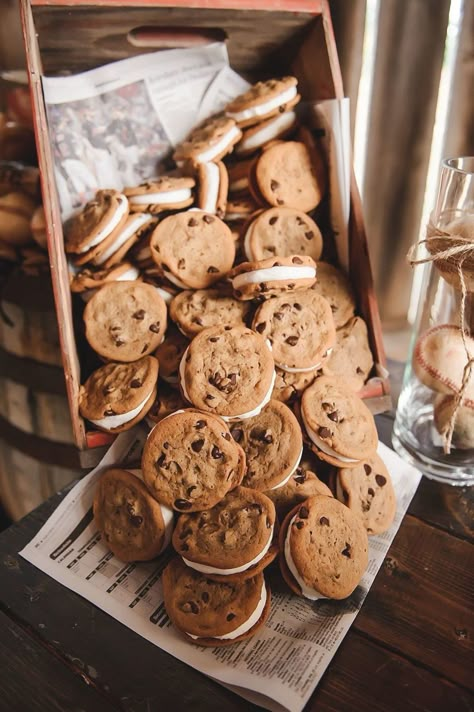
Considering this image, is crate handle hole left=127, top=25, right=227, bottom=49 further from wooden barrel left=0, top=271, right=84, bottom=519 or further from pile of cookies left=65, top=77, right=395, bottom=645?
wooden barrel left=0, top=271, right=84, bottom=519

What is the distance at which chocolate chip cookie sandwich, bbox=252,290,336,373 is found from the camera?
0.91m

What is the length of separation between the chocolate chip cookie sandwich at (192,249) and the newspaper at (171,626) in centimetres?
30

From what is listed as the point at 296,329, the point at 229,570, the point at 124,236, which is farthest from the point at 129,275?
the point at 229,570

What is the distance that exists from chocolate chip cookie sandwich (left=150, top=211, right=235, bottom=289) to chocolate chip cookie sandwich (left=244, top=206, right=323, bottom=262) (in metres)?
0.04

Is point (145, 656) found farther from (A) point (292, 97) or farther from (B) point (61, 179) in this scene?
(A) point (292, 97)

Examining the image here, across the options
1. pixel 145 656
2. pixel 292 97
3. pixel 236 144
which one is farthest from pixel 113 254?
pixel 145 656

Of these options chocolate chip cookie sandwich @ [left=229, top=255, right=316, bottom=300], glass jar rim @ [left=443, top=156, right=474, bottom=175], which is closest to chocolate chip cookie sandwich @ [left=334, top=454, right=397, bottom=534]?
chocolate chip cookie sandwich @ [left=229, top=255, right=316, bottom=300]

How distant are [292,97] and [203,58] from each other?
232 mm

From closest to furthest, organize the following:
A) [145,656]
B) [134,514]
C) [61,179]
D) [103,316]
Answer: [145,656] → [134,514] → [103,316] → [61,179]

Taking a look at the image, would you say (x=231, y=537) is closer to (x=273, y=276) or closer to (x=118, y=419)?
(x=118, y=419)

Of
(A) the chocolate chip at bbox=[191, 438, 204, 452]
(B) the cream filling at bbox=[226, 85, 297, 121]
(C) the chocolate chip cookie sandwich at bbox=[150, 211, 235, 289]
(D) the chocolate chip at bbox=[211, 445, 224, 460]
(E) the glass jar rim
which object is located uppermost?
(B) the cream filling at bbox=[226, 85, 297, 121]

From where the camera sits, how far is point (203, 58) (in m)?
1.14

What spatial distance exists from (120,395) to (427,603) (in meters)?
0.57

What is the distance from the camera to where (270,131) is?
1099mm
